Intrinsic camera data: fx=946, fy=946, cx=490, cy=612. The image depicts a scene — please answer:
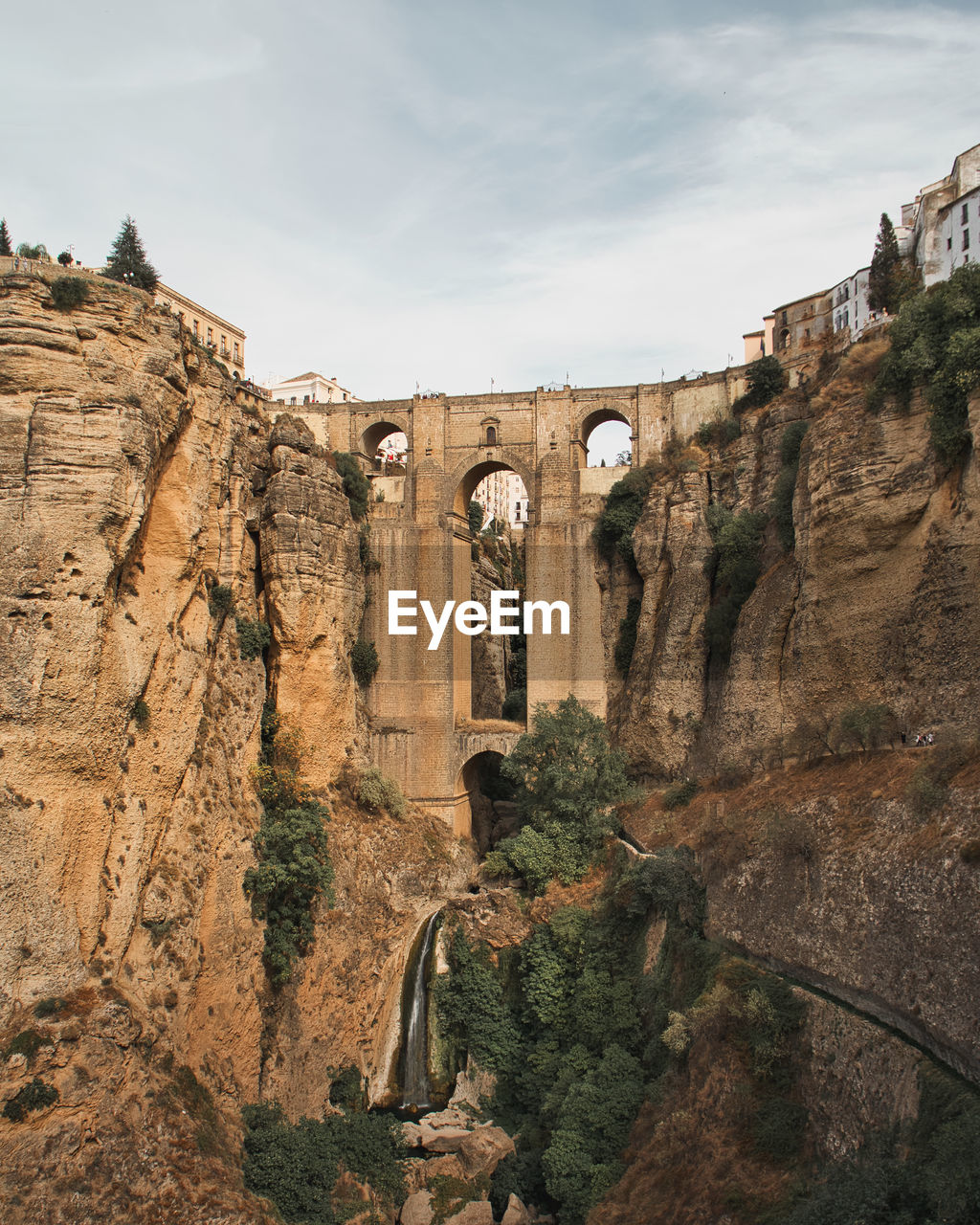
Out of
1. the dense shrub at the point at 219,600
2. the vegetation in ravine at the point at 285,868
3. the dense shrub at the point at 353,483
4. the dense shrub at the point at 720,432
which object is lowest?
the vegetation in ravine at the point at 285,868

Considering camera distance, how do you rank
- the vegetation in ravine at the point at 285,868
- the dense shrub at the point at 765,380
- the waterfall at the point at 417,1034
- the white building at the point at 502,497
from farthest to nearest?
1. the white building at the point at 502,497
2. the dense shrub at the point at 765,380
3. the waterfall at the point at 417,1034
4. the vegetation in ravine at the point at 285,868

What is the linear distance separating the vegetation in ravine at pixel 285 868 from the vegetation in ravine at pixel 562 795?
16.2 feet

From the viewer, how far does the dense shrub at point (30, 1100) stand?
13.5 meters

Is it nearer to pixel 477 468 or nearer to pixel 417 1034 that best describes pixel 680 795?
pixel 417 1034

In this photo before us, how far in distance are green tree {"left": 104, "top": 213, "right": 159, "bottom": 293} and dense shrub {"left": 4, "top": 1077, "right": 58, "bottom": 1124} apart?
25.6 m

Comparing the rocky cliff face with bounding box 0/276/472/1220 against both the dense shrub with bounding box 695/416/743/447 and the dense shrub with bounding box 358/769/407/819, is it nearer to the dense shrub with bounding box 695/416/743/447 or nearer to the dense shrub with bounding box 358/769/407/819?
the dense shrub with bounding box 358/769/407/819

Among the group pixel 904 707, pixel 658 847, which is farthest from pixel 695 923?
pixel 904 707

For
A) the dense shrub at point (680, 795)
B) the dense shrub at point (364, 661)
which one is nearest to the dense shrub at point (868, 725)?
the dense shrub at point (680, 795)

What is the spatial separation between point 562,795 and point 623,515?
30.4 feet

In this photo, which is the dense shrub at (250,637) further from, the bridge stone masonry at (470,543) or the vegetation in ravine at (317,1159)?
the vegetation in ravine at (317,1159)

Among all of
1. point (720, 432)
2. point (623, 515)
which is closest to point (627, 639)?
point (623, 515)

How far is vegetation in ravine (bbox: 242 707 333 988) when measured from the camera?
21.5m

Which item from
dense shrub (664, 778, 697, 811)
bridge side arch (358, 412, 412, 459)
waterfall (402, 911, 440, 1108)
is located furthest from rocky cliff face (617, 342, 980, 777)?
bridge side arch (358, 412, 412, 459)

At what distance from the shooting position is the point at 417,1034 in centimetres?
2302
